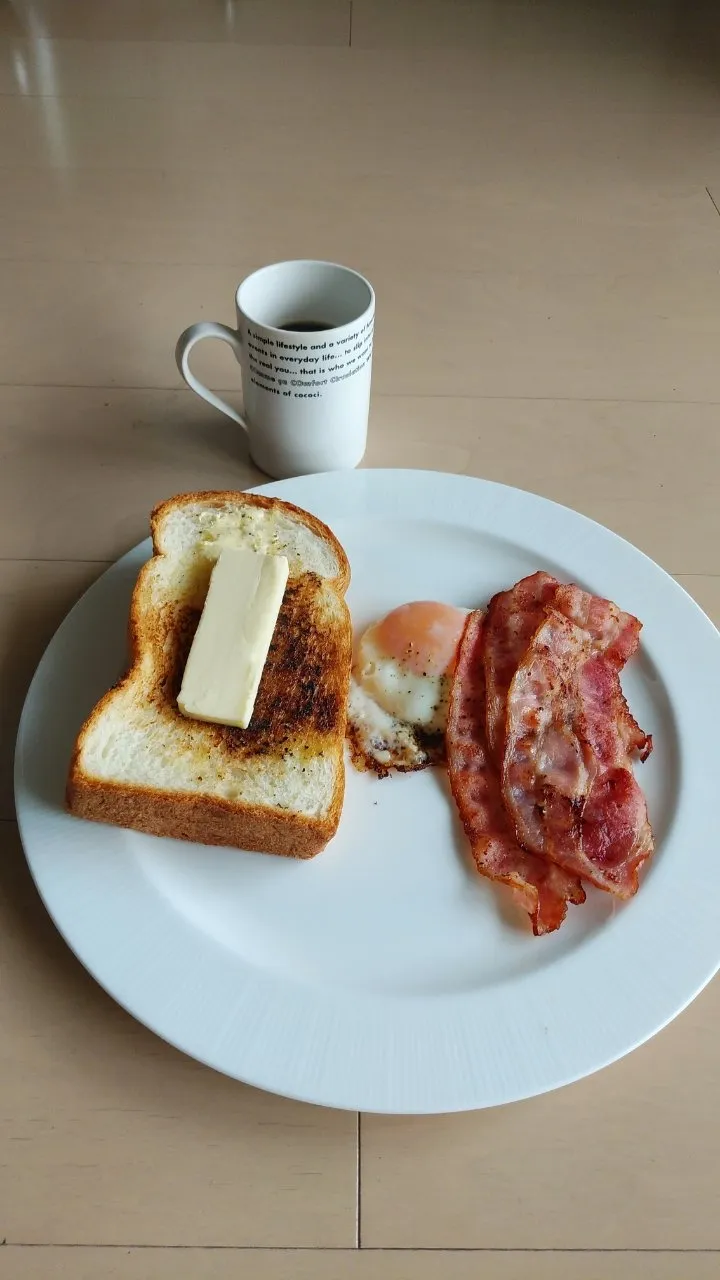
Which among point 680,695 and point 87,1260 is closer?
point 87,1260

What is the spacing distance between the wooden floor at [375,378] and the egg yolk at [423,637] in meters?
0.43

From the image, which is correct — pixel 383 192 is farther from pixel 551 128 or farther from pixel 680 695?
pixel 680 695

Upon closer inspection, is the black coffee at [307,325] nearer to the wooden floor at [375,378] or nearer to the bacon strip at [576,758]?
the wooden floor at [375,378]

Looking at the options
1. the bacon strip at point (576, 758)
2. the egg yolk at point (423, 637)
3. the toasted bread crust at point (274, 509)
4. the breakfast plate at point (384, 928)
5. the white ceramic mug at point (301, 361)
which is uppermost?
the white ceramic mug at point (301, 361)

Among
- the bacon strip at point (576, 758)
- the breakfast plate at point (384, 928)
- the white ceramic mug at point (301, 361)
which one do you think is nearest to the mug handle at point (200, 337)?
the white ceramic mug at point (301, 361)

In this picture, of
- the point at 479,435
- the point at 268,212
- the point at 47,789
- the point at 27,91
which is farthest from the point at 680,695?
the point at 27,91

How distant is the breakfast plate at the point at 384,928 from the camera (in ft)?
3.28

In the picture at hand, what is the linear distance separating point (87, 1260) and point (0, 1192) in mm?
114

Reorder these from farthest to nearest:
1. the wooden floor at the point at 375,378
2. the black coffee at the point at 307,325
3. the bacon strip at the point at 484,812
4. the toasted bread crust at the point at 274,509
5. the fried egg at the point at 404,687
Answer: the black coffee at the point at 307,325 → the toasted bread crust at the point at 274,509 → the fried egg at the point at 404,687 → the bacon strip at the point at 484,812 → the wooden floor at the point at 375,378

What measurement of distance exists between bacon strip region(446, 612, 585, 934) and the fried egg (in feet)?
0.07

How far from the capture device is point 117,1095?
3.41 feet

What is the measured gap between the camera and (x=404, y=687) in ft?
4.35

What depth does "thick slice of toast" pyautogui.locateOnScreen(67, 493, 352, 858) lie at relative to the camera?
1157mm

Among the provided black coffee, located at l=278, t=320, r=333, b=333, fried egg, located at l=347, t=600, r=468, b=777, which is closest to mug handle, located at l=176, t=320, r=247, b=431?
black coffee, located at l=278, t=320, r=333, b=333
